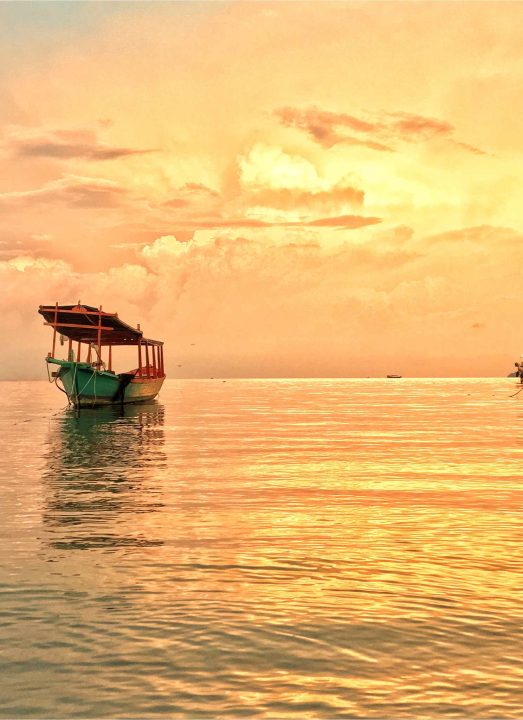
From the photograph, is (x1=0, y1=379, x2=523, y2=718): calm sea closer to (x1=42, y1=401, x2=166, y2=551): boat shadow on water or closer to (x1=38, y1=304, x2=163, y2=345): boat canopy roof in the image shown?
(x1=42, y1=401, x2=166, y2=551): boat shadow on water

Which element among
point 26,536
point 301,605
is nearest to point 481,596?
point 301,605

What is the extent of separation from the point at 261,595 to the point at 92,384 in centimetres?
5053

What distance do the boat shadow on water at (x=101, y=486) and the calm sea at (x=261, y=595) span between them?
0.35 ft

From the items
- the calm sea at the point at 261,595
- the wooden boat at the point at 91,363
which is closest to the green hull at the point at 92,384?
the wooden boat at the point at 91,363

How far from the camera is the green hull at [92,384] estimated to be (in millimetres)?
58125

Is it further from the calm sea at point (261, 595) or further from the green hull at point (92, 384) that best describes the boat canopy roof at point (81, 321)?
the calm sea at point (261, 595)

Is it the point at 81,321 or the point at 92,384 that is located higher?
the point at 81,321

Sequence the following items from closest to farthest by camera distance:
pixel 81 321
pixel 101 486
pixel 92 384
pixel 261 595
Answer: pixel 261 595 → pixel 101 486 → pixel 81 321 → pixel 92 384

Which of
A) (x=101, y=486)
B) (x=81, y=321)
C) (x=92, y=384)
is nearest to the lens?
(x=101, y=486)

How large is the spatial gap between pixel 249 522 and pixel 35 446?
22.0 m

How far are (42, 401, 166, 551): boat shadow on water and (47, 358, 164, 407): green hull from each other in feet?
42.7

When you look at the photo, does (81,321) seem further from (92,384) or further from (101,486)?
(101,486)

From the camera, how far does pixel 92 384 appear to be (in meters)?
59.6

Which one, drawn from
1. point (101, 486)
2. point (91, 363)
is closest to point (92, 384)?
point (91, 363)
